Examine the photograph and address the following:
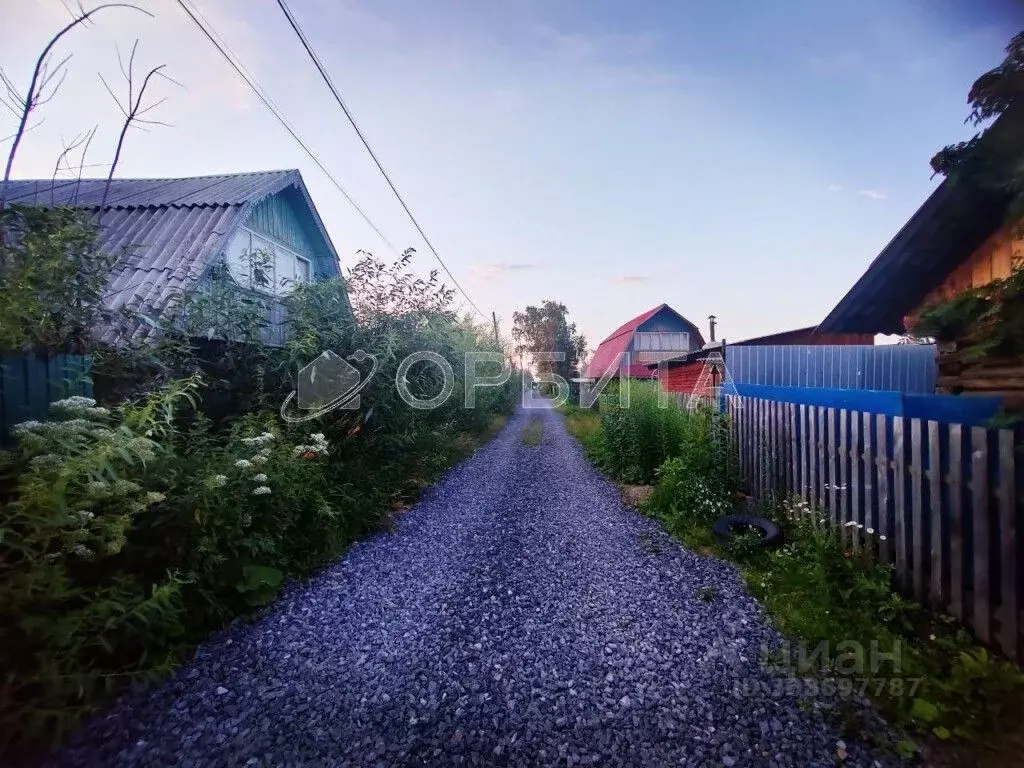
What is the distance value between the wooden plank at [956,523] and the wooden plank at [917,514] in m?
0.17

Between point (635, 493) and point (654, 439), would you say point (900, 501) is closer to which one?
point (635, 493)

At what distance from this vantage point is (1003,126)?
1589mm

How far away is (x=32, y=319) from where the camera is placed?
236cm

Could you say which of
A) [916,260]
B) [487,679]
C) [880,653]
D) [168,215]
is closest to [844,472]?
[880,653]

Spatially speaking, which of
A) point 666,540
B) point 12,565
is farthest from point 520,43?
point 12,565

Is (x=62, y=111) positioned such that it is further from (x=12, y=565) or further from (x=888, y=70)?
(x=888, y=70)

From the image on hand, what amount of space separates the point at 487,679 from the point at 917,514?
274 cm

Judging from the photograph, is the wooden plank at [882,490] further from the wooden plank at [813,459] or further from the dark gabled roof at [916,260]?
the dark gabled roof at [916,260]

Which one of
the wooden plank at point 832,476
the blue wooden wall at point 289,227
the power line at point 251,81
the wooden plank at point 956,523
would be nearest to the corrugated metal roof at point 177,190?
the blue wooden wall at point 289,227

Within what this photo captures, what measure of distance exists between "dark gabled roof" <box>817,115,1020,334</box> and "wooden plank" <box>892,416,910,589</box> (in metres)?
1.54

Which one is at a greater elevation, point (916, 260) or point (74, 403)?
point (916, 260)

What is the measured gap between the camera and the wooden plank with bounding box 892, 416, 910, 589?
2582mm

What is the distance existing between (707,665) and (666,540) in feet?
6.27

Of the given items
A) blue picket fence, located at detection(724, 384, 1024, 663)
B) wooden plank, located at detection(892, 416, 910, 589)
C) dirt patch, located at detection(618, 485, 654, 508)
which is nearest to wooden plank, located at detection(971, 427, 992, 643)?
blue picket fence, located at detection(724, 384, 1024, 663)
